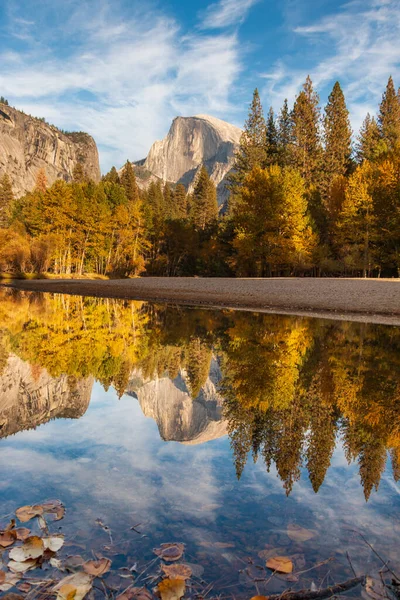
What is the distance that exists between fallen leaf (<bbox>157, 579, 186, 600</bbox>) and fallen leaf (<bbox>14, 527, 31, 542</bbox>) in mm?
779

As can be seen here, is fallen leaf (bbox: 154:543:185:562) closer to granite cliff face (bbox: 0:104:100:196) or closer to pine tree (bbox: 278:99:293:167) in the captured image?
pine tree (bbox: 278:99:293:167)

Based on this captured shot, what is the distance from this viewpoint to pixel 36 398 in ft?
15.0

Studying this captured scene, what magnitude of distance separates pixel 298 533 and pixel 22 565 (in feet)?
4.40

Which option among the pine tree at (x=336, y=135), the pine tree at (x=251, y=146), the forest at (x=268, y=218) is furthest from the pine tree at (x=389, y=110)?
A: the pine tree at (x=251, y=146)

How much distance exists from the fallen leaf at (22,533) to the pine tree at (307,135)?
46.3 metres

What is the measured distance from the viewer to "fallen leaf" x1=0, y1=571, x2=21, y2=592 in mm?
1727

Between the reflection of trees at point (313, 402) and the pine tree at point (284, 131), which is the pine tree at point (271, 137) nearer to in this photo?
the pine tree at point (284, 131)

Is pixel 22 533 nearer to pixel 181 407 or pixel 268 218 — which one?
pixel 181 407

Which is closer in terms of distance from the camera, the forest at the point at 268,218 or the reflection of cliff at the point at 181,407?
the reflection of cliff at the point at 181,407

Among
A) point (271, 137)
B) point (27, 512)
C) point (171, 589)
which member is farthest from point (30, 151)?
point (171, 589)

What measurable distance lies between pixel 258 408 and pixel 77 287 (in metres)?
27.6

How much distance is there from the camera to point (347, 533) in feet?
7.25

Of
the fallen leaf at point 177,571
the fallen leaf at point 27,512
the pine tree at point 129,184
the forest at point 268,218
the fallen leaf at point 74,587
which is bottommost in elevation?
the fallen leaf at point 27,512

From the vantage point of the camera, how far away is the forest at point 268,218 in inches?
1292
